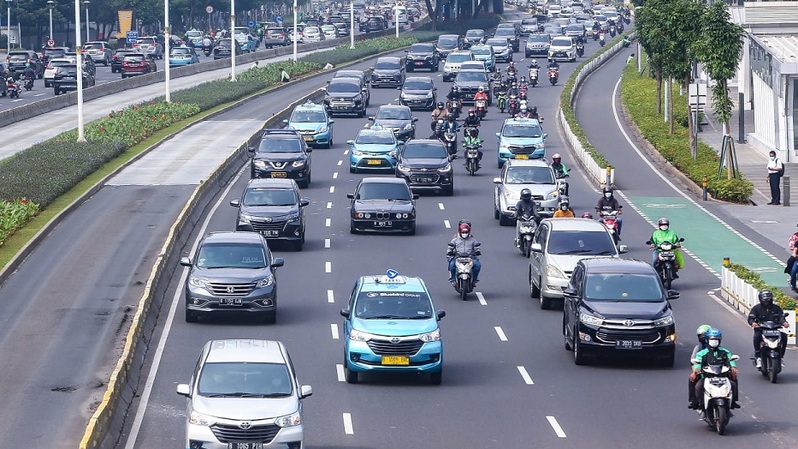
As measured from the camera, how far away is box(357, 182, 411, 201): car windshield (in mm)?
43531

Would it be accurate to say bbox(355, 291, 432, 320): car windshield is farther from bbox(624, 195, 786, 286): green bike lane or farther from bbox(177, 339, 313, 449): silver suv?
bbox(624, 195, 786, 286): green bike lane

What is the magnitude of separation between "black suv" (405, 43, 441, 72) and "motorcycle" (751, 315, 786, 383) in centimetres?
7500

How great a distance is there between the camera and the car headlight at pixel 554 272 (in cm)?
3256

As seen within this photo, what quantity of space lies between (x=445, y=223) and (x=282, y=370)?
2479cm

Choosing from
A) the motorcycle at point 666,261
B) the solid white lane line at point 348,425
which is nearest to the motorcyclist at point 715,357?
the solid white lane line at point 348,425

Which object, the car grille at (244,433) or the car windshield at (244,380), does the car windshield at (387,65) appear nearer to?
the car windshield at (244,380)

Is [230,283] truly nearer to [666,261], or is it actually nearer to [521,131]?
[666,261]

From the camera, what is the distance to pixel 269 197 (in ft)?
134

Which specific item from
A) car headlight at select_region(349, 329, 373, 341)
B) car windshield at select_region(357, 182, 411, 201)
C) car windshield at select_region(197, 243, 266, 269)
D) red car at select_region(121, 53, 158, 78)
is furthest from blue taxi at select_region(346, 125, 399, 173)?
red car at select_region(121, 53, 158, 78)

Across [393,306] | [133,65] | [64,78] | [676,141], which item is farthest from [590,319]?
[133,65]

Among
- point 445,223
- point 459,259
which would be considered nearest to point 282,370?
point 459,259

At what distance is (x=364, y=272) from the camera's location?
37438 millimetres

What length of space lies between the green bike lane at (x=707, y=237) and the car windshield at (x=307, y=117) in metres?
15.3

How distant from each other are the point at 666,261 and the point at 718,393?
12789 millimetres
